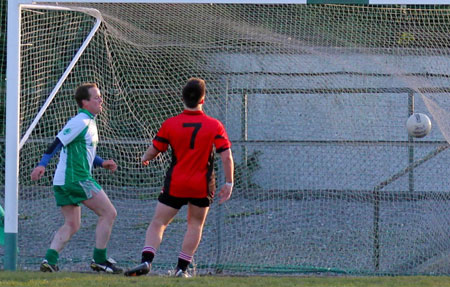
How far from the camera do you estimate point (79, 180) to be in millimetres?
5750

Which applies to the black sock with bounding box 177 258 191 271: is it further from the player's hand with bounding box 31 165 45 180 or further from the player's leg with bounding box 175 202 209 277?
the player's hand with bounding box 31 165 45 180

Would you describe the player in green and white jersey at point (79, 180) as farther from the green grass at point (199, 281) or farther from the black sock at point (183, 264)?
the black sock at point (183, 264)

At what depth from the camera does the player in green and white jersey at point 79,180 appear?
226 inches

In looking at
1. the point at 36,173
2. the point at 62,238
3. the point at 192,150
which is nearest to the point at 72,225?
the point at 62,238

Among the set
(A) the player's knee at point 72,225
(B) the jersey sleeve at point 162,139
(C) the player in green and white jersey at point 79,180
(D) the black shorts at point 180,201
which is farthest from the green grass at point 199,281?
(B) the jersey sleeve at point 162,139

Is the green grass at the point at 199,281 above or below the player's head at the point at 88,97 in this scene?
below

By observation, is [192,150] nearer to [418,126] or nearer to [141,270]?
[141,270]

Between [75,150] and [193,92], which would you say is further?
[75,150]

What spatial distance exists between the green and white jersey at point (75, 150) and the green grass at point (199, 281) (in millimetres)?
729

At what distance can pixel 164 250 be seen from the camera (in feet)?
24.5

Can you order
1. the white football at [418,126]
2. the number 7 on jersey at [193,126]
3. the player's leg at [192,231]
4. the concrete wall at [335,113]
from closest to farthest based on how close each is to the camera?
the number 7 on jersey at [193,126], the player's leg at [192,231], the white football at [418,126], the concrete wall at [335,113]

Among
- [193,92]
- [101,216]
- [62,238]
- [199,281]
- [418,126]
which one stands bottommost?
[199,281]

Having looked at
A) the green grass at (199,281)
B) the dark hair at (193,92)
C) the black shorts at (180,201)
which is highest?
the dark hair at (193,92)

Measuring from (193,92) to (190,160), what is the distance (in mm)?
478
